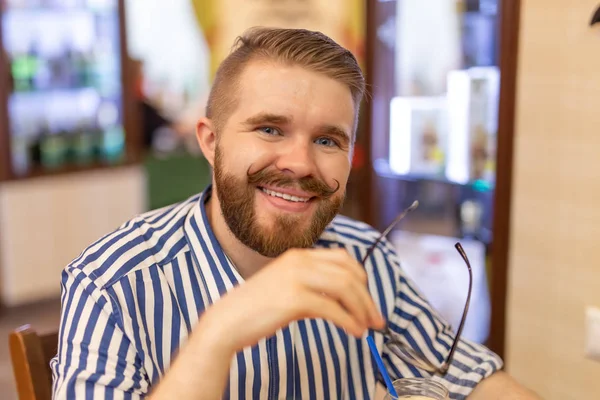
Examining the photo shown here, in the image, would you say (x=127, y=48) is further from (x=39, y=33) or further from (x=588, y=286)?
(x=588, y=286)

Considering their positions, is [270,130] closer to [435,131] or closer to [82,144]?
[435,131]

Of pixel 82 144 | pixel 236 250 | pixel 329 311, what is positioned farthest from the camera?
pixel 82 144

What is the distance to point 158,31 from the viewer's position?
15.8ft

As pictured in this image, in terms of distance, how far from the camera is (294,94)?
1.15 meters

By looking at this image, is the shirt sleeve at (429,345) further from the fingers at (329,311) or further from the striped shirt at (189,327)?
the fingers at (329,311)

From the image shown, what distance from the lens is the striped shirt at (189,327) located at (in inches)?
41.6

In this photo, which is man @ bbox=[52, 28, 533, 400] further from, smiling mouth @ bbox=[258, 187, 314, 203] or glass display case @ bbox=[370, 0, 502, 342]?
glass display case @ bbox=[370, 0, 502, 342]

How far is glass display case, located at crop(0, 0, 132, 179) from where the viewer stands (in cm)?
388

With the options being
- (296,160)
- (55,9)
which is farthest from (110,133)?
(296,160)

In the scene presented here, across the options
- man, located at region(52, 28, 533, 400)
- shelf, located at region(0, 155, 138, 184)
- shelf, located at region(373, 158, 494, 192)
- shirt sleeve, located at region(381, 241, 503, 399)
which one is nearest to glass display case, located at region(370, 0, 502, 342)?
shelf, located at region(373, 158, 494, 192)

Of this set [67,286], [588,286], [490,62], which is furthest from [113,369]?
[490,62]

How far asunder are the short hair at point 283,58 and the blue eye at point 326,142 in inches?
3.5

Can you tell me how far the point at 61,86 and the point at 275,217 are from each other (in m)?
3.29

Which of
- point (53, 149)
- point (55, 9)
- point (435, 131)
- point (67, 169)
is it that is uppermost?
point (55, 9)
